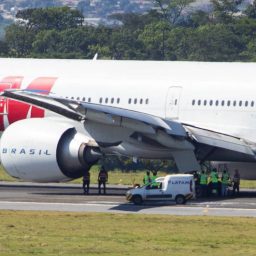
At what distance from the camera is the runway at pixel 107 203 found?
168ft

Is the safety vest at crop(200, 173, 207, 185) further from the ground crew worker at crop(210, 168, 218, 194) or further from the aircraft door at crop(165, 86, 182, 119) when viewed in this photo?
the aircraft door at crop(165, 86, 182, 119)

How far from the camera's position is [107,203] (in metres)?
54.6

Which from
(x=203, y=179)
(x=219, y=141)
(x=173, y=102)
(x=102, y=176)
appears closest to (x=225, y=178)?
(x=203, y=179)

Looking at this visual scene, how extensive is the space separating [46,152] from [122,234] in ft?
47.0

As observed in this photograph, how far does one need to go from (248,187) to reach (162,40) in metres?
71.7

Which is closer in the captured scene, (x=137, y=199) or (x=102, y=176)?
(x=137, y=199)

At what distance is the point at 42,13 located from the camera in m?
150

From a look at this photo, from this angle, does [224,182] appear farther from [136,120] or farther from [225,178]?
[136,120]

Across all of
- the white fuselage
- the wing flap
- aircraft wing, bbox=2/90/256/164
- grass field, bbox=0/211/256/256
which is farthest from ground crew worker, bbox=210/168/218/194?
grass field, bbox=0/211/256/256

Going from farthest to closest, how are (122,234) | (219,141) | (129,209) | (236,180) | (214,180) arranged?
(236,180)
(214,180)
(219,141)
(129,209)
(122,234)

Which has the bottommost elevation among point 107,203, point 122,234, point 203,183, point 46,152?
point 122,234

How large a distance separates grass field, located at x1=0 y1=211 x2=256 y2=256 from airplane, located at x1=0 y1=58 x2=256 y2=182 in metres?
6.93

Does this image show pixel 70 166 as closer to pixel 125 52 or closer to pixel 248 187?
pixel 248 187

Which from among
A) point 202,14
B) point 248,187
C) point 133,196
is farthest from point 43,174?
point 202,14
